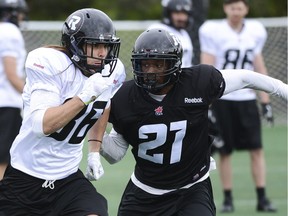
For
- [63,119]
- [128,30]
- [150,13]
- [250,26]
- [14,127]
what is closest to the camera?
[63,119]

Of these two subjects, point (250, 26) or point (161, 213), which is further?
point (250, 26)

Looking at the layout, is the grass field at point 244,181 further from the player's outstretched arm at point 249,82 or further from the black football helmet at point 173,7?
the player's outstretched arm at point 249,82

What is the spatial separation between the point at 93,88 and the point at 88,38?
1.16ft

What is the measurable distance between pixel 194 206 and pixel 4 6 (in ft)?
10.7

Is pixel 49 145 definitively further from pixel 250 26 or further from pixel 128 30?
pixel 128 30

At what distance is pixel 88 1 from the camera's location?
877 inches

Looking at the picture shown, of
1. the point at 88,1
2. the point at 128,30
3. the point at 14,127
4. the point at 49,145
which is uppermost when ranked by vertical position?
the point at 49,145

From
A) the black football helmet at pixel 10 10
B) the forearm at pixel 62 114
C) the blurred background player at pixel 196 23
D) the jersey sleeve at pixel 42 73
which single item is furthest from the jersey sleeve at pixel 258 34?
the blurred background player at pixel 196 23

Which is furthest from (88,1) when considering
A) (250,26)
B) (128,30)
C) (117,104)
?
(117,104)

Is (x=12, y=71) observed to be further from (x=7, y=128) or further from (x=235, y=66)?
(x=235, y=66)

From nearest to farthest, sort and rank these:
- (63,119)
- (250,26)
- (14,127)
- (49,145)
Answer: (63,119) < (49,145) < (14,127) < (250,26)

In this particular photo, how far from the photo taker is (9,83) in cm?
730

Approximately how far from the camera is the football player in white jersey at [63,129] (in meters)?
4.77

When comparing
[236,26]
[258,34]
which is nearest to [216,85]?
[236,26]
